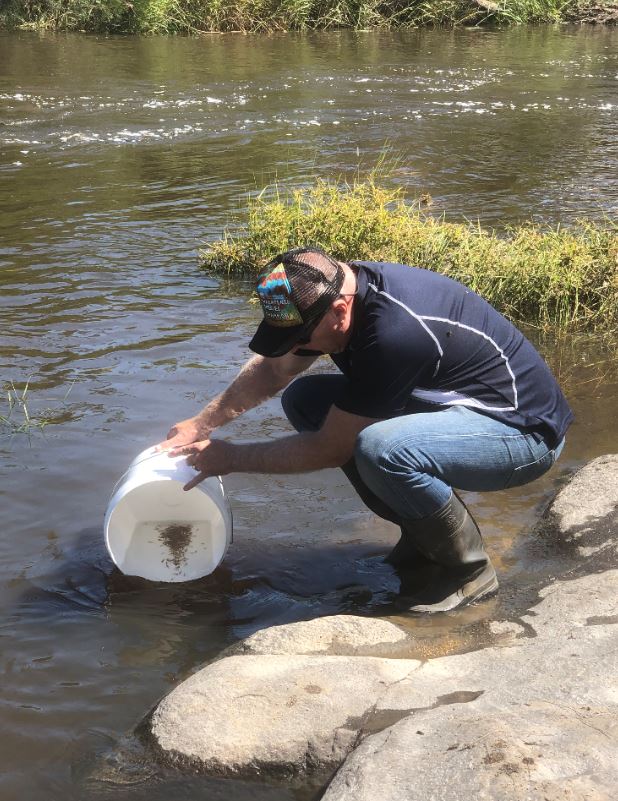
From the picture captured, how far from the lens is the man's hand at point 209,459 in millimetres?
3524

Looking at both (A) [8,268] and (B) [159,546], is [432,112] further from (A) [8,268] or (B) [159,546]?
(B) [159,546]

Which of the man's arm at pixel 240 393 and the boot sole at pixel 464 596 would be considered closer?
the boot sole at pixel 464 596

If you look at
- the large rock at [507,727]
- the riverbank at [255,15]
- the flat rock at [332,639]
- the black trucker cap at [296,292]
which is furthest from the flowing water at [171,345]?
the riverbank at [255,15]

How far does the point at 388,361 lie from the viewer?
3.25 metres

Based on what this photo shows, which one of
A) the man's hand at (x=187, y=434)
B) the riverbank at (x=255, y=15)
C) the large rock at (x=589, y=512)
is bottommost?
the large rock at (x=589, y=512)

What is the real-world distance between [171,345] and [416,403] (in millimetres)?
2895

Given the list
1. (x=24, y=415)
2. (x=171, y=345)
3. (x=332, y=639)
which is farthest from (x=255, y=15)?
(x=332, y=639)

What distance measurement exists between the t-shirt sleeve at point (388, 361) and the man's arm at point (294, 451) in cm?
8

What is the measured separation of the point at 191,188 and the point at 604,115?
648 cm

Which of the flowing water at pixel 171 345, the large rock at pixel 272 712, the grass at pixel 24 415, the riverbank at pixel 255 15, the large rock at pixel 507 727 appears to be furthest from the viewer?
the riverbank at pixel 255 15

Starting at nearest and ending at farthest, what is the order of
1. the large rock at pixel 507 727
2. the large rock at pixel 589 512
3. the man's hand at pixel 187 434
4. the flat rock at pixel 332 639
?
the large rock at pixel 507 727 < the flat rock at pixel 332 639 < the man's hand at pixel 187 434 < the large rock at pixel 589 512

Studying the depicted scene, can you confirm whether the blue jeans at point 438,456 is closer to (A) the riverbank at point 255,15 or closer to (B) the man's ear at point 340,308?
(B) the man's ear at point 340,308

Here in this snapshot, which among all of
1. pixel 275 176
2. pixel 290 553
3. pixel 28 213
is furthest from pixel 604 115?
pixel 290 553

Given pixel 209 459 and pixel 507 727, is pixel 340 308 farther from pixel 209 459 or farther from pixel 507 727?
pixel 507 727
